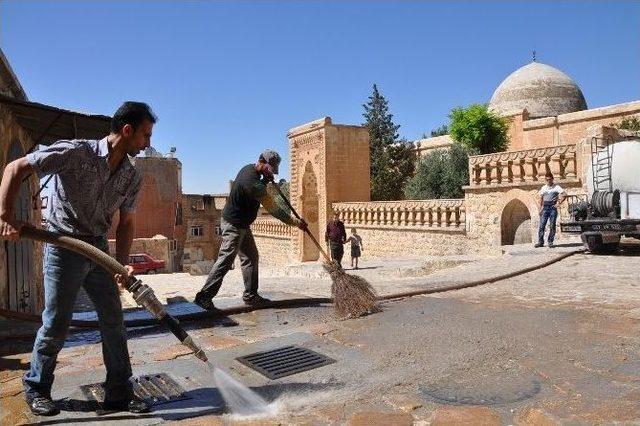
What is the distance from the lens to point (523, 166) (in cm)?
1377

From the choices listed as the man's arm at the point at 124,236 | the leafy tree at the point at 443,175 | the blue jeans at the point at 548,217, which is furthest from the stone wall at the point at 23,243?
the leafy tree at the point at 443,175

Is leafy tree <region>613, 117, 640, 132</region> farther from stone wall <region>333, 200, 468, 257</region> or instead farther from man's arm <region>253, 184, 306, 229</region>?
man's arm <region>253, 184, 306, 229</region>

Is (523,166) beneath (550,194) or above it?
above

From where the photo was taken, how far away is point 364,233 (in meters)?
20.0

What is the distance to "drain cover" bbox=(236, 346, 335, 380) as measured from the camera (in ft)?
11.6

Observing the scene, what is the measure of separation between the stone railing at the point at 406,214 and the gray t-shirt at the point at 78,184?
13.7m

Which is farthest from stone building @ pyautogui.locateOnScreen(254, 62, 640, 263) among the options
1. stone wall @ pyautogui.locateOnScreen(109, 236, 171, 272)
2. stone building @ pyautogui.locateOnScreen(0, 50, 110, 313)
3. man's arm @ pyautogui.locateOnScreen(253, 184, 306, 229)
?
stone building @ pyautogui.locateOnScreen(0, 50, 110, 313)

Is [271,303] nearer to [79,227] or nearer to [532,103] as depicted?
[79,227]

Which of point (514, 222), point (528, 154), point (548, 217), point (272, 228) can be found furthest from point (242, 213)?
point (272, 228)

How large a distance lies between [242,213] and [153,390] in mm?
2676

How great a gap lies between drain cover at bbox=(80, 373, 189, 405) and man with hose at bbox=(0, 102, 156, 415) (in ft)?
0.64

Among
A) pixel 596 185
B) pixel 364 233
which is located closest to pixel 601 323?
pixel 596 185

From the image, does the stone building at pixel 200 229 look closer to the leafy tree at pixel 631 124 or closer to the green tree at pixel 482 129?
the green tree at pixel 482 129

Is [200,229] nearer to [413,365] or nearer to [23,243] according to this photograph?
[23,243]
